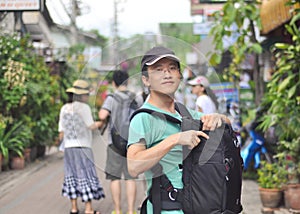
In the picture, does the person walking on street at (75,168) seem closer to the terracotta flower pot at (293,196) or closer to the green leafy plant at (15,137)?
the terracotta flower pot at (293,196)

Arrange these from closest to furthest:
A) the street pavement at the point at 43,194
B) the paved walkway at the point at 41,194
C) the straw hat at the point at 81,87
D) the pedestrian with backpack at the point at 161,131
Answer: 1. the pedestrian with backpack at the point at 161,131
2. the straw hat at the point at 81,87
3. the paved walkway at the point at 41,194
4. the street pavement at the point at 43,194

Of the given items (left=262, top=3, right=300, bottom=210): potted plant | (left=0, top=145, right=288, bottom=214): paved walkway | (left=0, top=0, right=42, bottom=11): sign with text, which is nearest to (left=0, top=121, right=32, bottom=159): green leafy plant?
(left=0, top=145, right=288, bottom=214): paved walkway

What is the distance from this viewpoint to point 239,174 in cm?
297

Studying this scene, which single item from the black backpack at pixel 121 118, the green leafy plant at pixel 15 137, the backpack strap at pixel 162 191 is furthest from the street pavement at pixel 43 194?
the backpack strap at pixel 162 191

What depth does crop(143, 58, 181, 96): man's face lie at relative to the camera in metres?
2.94

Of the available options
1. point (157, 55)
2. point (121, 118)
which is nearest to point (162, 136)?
point (157, 55)

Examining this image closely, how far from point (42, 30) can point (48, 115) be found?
40.1 ft

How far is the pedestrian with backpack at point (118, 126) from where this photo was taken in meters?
3.37

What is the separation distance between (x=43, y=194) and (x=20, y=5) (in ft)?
11.1

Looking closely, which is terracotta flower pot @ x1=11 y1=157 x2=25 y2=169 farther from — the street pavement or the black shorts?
the black shorts

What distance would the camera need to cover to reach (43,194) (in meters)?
9.50

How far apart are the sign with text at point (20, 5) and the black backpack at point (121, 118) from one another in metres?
4.33

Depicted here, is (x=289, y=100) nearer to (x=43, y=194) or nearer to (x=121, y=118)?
(x=121, y=118)

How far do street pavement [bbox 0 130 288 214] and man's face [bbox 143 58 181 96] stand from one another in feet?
11.1
